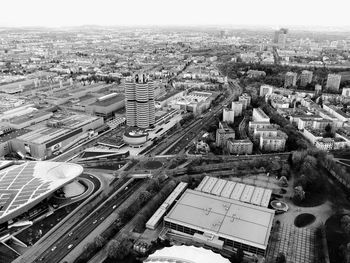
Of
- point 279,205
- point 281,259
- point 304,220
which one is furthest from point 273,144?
point 281,259

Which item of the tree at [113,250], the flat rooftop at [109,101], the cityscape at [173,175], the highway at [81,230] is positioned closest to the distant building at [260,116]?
the cityscape at [173,175]

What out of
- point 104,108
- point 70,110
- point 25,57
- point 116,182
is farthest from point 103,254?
point 25,57

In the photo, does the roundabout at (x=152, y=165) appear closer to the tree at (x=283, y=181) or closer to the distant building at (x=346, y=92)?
the tree at (x=283, y=181)

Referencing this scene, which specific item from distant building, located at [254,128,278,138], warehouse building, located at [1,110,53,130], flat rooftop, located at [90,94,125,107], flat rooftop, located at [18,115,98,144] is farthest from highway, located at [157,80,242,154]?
warehouse building, located at [1,110,53,130]

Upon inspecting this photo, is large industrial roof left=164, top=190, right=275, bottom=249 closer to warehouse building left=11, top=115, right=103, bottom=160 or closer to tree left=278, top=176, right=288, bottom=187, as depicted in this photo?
tree left=278, top=176, right=288, bottom=187

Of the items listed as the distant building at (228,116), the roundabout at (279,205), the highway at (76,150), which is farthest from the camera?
the distant building at (228,116)

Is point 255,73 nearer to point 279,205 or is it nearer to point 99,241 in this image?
point 279,205
